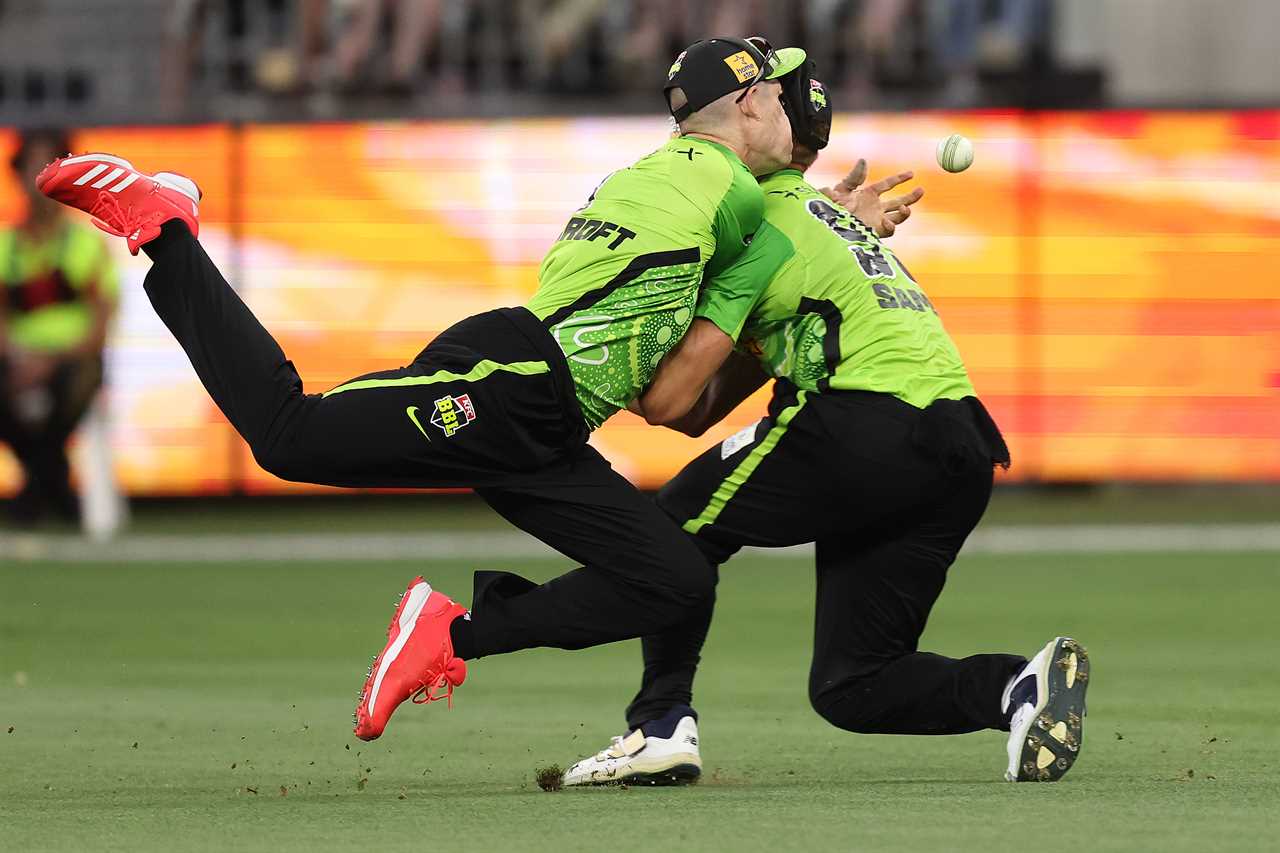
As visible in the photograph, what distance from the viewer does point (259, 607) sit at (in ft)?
35.6

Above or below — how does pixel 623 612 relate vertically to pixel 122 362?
above

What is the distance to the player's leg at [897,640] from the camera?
19.1 feet

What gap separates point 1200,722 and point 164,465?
939 centimetres

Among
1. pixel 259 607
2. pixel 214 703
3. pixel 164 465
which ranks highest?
pixel 214 703

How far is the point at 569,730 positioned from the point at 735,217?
7.06 ft

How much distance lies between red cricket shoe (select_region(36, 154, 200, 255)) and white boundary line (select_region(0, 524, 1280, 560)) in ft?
22.9

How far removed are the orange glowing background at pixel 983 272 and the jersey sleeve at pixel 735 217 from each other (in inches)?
355

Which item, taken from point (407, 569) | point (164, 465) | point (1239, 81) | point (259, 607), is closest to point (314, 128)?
point (164, 465)

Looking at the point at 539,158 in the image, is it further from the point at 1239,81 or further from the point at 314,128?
the point at 1239,81

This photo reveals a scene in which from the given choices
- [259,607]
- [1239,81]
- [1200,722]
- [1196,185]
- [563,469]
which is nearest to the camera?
[563,469]

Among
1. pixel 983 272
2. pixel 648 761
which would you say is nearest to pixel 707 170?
pixel 648 761

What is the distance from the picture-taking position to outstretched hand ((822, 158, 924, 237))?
6.16 m

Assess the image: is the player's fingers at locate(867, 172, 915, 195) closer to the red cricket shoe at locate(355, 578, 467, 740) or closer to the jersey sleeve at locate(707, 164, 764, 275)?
the jersey sleeve at locate(707, 164, 764, 275)

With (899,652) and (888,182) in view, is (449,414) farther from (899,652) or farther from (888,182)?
(888,182)
